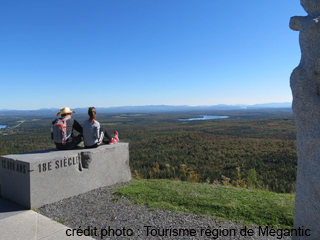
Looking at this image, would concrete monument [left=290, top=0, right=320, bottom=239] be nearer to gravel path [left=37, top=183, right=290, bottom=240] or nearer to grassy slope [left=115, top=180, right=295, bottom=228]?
gravel path [left=37, top=183, right=290, bottom=240]

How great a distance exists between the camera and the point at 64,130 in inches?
219

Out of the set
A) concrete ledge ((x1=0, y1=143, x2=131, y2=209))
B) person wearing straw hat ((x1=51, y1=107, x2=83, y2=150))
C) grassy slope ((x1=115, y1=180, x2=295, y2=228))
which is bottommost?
grassy slope ((x1=115, y1=180, x2=295, y2=228))

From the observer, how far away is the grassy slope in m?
4.27

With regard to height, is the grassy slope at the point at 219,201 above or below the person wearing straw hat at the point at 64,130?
below

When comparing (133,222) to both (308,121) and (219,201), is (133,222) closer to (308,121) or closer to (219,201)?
(219,201)

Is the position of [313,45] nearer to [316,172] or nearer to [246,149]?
[316,172]

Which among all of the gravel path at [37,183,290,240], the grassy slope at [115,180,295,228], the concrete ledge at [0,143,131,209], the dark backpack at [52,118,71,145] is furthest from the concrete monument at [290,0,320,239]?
the dark backpack at [52,118,71,145]

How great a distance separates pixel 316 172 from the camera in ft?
7.82

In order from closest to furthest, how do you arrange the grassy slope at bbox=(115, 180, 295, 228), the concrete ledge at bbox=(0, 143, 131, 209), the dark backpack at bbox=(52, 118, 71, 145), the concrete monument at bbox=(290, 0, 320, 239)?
the concrete monument at bbox=(290, 0, 320, 239) < the grassy slope at bbox=(115, 180, 295, 228) < the concrete ledge at bbox=(0, 143, 131, 209) < the dark backpack at bbox=(52, 118, 71, 145)

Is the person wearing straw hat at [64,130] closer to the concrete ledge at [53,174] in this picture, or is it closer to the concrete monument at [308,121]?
the concrete ledge at [53,174]

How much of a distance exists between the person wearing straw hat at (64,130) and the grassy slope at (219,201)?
1589 millimetres

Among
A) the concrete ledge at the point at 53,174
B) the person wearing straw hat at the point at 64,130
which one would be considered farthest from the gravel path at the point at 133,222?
the person wearing straw hat at the point at 64,130

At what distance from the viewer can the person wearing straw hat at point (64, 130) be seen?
5.50m

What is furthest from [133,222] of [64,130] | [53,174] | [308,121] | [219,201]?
[308,121]
